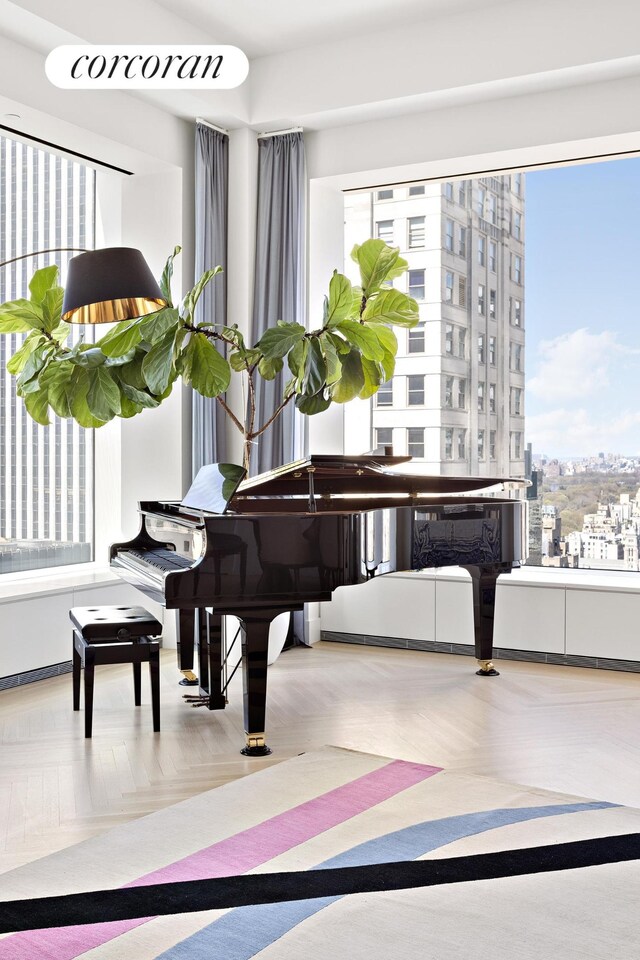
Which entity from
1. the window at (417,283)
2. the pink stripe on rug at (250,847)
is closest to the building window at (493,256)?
the window at (417,283)

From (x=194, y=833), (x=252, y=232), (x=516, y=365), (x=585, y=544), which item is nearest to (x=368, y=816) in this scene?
(x=194, y=833)

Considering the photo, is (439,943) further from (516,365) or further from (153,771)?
(516,365)

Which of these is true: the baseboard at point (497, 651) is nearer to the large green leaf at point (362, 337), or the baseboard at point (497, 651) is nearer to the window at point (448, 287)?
the large green leaf at point (362, 337)

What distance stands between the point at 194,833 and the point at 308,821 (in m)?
0.38

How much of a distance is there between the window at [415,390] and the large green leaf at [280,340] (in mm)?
1695

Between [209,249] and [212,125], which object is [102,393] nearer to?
[209,249]

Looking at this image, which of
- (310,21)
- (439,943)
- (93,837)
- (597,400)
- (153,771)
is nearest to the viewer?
(439,943)

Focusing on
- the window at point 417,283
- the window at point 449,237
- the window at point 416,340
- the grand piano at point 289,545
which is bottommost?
the grand piano at point 289,545

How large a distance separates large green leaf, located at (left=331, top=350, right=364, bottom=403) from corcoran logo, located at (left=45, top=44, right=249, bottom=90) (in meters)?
1.46

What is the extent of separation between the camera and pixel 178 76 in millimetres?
4656

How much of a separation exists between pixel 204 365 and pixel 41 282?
926mm

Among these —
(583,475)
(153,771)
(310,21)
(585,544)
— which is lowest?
(153,771)

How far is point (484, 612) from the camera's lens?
4.93 m

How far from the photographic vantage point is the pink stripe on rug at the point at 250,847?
221 centimetres
